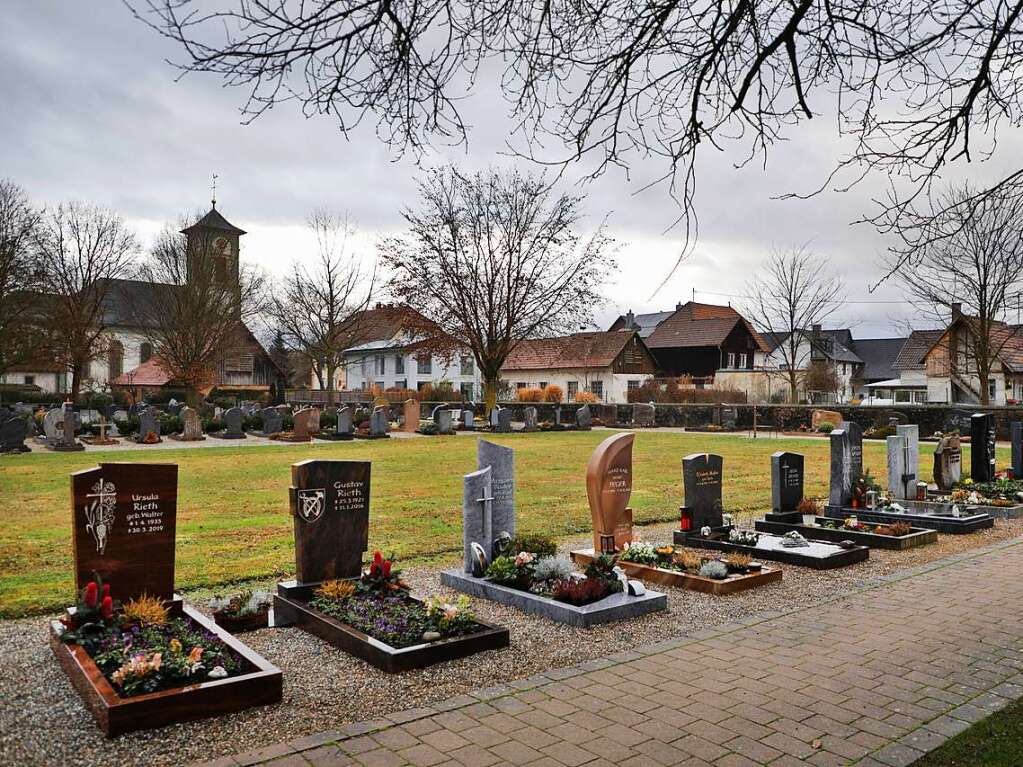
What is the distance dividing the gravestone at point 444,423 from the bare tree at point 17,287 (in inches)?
676

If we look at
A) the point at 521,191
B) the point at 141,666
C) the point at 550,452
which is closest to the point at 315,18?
the point at 141,666

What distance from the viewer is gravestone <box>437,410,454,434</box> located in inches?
1321

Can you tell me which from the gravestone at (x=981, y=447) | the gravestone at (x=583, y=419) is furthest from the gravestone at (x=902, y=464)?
the gravestone at (x=583, y=419)

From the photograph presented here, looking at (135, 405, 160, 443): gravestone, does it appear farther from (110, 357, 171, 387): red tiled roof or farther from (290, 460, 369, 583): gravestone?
(110, 357, 171, 387): red tiled roof

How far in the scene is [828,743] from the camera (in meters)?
4.34

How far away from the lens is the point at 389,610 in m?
6.35

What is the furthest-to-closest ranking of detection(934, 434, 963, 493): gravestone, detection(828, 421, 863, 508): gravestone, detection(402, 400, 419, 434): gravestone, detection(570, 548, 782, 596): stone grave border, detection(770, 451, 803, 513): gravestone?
1. detection(402, 400, 419, 434): gravestone
2. detection(934, 434, 963, 493): gravestone
3. detection(828, 421, 863, 508): gravestone
4. detection(770, 451, 803, 513): gravestone
5. detection(570, 548, 782, 596): stone grave border

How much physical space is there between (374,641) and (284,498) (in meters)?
8.98

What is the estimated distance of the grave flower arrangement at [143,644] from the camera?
4.68 m

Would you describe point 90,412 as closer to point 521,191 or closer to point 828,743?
point 521,191

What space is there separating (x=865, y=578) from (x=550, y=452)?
16528 mm

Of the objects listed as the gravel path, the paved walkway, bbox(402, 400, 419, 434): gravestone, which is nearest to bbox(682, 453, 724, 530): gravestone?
the gravel path

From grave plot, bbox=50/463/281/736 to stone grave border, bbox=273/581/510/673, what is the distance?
80cm

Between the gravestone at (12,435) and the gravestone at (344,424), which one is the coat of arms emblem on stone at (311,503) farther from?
the gravestone at (344,424)
